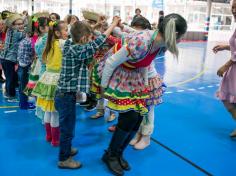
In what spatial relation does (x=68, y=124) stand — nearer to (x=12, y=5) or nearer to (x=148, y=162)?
(x=148, y=162)

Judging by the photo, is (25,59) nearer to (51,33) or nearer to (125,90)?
(51,33)

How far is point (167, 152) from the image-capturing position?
3.26 m

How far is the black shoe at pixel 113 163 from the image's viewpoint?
8.91ft

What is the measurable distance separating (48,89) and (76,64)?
1.85 feet

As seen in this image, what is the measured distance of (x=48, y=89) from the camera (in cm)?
295

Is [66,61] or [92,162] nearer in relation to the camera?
[66,61]

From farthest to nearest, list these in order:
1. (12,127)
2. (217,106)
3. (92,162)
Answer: (217,106) < (12,127) < (92,162)

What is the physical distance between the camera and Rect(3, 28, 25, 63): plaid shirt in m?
4.66

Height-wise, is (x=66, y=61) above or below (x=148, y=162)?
above

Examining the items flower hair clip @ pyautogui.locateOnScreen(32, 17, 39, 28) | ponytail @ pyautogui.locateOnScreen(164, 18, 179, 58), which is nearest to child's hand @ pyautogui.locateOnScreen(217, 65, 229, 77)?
ponytail @ pyautogui.locateOnScreen(164, 18, 179, 58)

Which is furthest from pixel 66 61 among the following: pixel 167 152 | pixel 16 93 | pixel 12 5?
pixel 12 5

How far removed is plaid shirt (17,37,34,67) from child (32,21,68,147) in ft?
4.11

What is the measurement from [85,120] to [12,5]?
39.8ft

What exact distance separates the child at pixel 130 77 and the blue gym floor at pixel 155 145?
286 mm
